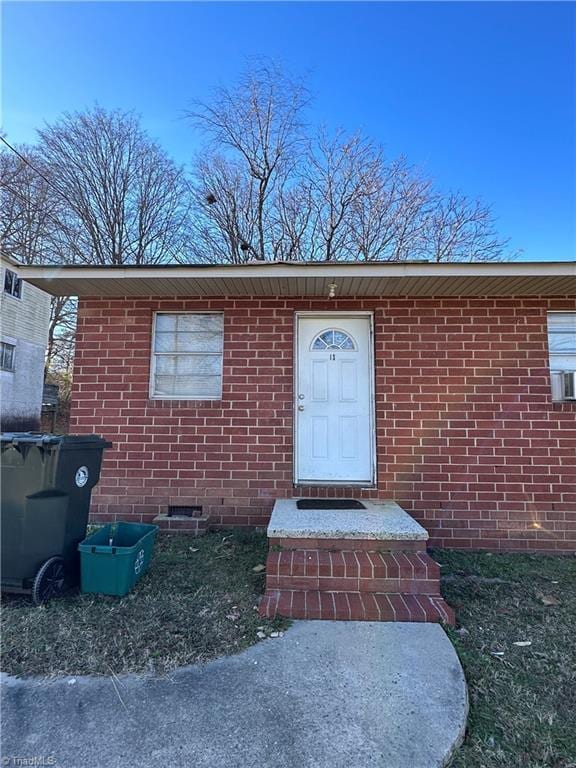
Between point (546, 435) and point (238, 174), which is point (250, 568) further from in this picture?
point (238, 174)

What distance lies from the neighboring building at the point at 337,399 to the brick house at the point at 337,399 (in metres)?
0.02

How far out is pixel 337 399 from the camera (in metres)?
4.58

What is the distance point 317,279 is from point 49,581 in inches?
133

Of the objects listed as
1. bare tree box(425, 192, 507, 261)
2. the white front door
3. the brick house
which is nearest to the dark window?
the brick house

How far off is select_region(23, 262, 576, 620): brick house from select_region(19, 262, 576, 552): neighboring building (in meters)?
0.02

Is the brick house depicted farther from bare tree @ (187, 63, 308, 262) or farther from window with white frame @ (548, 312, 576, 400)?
bare tree @ (187, 63, 308, 262)

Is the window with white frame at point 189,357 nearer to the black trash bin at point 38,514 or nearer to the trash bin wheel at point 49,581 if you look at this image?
the black trash bin at point 38,514

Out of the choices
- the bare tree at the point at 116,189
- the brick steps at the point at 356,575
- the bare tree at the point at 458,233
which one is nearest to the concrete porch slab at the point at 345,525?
the brick steps at the point at 356,575

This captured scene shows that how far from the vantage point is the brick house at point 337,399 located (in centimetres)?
434

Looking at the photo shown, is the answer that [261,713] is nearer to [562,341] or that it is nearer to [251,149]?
[562,341]

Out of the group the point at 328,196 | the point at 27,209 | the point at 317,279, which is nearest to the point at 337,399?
the point at 317,279

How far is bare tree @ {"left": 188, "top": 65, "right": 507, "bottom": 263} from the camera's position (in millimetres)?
13117

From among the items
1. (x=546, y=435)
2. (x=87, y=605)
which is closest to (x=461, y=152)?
(x=546, y=435)

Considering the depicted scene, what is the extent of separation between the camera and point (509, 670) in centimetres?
217
